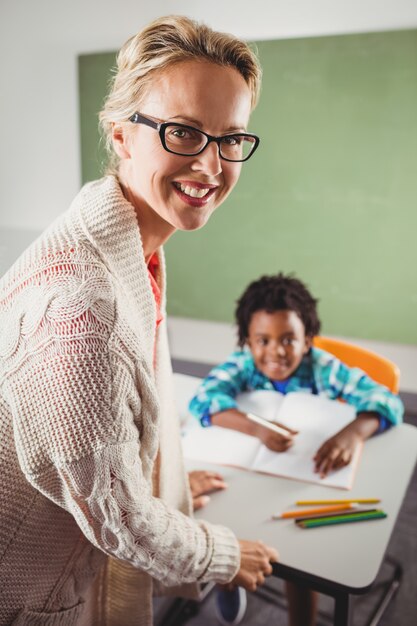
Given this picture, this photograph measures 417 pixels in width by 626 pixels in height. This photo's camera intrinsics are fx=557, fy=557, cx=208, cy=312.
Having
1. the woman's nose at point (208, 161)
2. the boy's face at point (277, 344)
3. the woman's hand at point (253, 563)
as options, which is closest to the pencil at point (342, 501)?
the woman's hand at point (253, 563)

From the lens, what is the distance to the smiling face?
766 millimetres

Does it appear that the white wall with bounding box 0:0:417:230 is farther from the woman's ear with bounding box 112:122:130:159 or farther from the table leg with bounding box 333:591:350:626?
the table leg with bounding box 333:591:350:626

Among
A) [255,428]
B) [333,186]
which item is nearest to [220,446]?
[255,428]

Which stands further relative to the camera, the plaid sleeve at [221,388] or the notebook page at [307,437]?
the plaid sleeve at [221,388]

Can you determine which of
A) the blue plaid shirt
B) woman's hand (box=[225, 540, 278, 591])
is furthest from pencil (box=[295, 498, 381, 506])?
the blue plaid shirt

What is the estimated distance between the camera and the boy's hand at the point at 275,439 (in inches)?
51.3

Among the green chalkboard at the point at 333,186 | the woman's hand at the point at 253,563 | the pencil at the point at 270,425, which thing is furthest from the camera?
the green chalkboard at the point at 333,186

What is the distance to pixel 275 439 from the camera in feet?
4.30

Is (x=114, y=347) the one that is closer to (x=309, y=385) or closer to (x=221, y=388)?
(x=221, y=388)

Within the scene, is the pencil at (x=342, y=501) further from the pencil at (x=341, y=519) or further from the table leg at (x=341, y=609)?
the table leg at (x=341, y=609)

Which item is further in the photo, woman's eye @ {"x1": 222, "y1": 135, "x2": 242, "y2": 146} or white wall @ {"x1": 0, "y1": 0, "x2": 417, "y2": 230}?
white wall @ {"x1": 0, "y1": 0, "x2": 417, "y2": 230}

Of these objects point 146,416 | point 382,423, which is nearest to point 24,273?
point 146,416

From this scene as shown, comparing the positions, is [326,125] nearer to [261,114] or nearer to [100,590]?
[261,114]

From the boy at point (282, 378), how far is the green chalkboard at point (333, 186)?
111 cm
